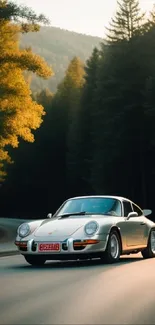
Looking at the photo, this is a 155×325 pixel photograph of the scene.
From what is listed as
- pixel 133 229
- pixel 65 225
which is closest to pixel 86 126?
pixel 133 229

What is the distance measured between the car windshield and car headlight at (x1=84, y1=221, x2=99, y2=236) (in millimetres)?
1129

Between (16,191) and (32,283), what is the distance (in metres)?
71.7

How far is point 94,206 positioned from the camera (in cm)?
1544

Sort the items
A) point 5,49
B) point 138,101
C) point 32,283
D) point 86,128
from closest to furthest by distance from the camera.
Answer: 1. point 32,283
2. point 5,49
3. point 138,101
4. point 86,128

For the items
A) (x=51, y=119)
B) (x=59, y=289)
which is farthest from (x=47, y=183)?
(x=59, y=289)

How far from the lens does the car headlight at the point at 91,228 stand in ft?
45.8

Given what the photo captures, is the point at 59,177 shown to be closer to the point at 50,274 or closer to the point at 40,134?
the point at 40,134

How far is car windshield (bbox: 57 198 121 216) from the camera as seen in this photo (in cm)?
1532

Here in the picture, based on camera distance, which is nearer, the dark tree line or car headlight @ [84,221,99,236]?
car headlight @ [84,221,99,236]

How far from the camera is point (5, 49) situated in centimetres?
3434

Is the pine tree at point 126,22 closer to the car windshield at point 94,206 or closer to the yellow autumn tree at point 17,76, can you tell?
the yellow autumn tree at point 17,76

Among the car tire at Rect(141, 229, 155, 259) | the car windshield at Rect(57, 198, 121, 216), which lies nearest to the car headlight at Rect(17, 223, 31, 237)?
the car windshield at Rect(57, 198, 121, 216)

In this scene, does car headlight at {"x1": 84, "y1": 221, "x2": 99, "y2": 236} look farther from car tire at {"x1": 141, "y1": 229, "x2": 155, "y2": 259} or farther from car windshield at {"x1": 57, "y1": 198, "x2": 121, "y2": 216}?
car tire at {"x1": 141, "y1": 229, "x2": 155, "y2": 259}

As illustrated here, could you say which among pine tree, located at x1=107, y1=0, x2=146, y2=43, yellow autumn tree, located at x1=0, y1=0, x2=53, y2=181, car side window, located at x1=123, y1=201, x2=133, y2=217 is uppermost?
pine tree, located at x1=107, y1=0, x2=146, y2=43
